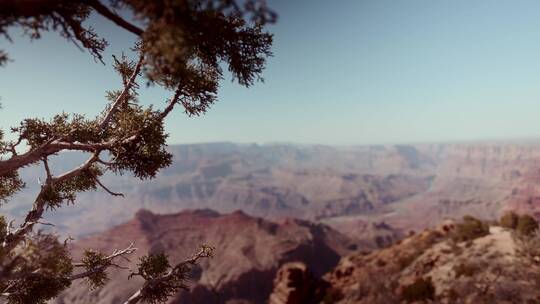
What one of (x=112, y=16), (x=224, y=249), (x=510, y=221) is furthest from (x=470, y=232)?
(x=224, y=249)

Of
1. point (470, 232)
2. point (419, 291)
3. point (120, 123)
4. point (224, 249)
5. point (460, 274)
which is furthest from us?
point (224, 249)

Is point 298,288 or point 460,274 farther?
point 298,288

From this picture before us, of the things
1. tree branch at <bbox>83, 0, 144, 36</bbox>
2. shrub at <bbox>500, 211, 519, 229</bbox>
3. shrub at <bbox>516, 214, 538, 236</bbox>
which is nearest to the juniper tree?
tree branch at <bbox>83, 0, 144, 36</bbox>

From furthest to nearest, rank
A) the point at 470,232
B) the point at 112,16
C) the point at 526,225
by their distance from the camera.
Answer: the point at 526,225, the point at 470,232, the point at 112,16

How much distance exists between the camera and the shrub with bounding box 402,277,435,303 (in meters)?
19.7

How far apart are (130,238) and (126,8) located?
127 meters

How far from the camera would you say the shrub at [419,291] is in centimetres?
1973

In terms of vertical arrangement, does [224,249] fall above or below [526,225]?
below

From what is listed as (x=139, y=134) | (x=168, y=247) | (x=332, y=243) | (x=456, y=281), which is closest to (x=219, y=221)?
(x=168, y=247)

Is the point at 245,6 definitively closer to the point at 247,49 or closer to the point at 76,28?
the point at 247,49

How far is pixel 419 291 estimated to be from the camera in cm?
2012

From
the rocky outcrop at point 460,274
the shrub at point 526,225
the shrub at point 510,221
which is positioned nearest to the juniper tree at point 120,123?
the rocky outcrop at point 460,274

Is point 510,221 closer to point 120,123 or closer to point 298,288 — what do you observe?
point 298,288

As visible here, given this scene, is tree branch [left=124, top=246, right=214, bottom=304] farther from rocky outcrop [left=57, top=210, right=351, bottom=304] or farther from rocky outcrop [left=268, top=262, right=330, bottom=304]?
rocky outcrop [left=57, top=210, right=351, bottom=304]
